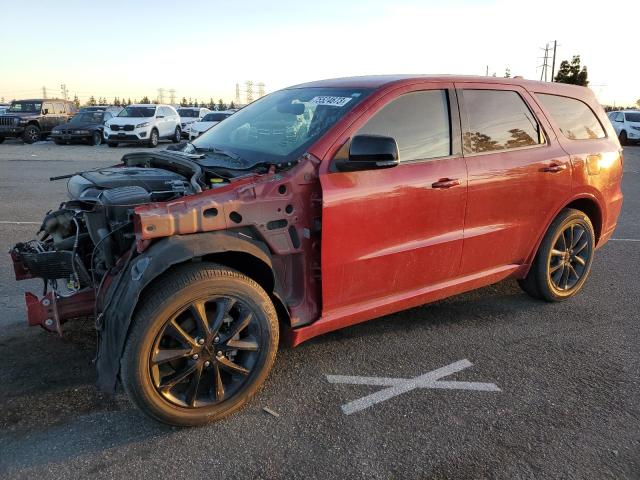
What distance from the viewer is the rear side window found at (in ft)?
15.0

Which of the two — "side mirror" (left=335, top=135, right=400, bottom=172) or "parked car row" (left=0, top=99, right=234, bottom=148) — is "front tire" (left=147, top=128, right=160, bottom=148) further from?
"side mirror" (left=335, top=135, right=400, bottom=172)

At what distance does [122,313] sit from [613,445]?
2.62 metres

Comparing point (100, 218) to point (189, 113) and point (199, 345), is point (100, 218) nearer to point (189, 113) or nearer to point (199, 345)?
point (199, 345)

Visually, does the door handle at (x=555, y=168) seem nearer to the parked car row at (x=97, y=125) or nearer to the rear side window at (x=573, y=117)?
the rear side window at (x=573, y=117)

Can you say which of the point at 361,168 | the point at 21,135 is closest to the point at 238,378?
the point at 361,168

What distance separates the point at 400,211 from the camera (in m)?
3.44

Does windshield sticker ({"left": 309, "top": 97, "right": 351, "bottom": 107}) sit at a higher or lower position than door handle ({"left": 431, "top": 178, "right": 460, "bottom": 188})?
higher

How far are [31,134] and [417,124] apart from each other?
24.6 m

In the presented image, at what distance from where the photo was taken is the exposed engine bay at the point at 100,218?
312 cm

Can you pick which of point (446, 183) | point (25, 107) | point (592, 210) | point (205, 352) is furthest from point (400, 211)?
point (25, 107)

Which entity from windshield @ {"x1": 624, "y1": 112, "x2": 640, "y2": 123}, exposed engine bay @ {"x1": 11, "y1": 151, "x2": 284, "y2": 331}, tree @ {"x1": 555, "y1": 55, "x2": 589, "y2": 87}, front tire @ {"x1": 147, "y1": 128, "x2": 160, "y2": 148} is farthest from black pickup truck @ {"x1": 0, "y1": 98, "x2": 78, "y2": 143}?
tree @ {"x1": 555, "y1": 55, "x2": 589, "y2": 87}

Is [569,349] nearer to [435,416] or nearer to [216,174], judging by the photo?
[435,416]

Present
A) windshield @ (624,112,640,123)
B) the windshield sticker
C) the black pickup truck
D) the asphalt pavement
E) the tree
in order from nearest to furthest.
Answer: the asphalt pavement
the windshield sticker
the black pickup truck
windshield @ (624,112,640,123)
the tree

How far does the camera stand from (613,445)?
2842 mm
